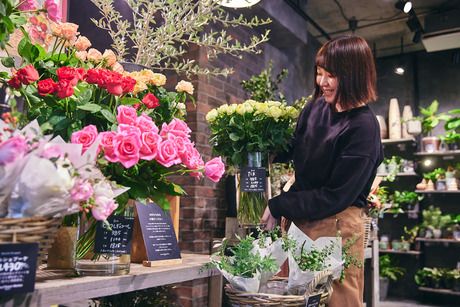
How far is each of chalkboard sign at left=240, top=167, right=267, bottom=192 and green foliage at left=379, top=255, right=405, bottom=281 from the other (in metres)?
4.99

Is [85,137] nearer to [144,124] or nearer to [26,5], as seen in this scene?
[144,124]

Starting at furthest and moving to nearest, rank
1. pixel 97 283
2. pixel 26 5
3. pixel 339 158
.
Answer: pixel 339 158, pixel 26 5, pixel 97 283

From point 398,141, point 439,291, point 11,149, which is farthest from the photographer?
point 398,141

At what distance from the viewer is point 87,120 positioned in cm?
Result: 110

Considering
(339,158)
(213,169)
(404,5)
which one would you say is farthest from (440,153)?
(213,169)

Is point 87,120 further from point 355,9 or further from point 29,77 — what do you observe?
point 355,9

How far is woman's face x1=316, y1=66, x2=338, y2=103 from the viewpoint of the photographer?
1.68 meters

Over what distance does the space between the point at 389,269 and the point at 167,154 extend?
5800 millimetres

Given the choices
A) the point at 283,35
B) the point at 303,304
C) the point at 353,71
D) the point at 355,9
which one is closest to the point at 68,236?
the point at 303,304

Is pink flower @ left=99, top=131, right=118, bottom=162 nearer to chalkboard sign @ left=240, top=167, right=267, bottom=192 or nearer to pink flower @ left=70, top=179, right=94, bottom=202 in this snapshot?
pink flower @ left=70, top=179, right=94, bottom=202

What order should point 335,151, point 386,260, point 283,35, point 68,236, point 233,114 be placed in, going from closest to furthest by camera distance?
1. point 68,236
2. point 335,151
3. point 233,114
4. point 283,35
5. point 386,260

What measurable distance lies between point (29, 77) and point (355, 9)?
520 cm

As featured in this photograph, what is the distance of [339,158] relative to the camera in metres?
1.55

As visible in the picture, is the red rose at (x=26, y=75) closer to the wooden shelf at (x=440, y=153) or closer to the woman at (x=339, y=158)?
the woman at (x=339, y=158)
